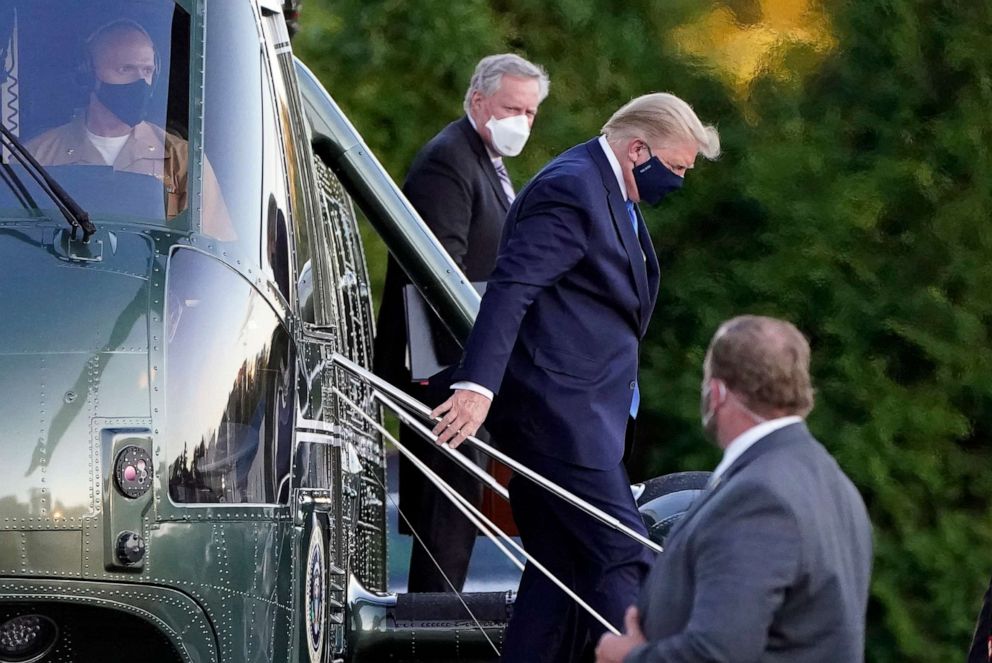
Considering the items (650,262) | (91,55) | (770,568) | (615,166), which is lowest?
(770,568)

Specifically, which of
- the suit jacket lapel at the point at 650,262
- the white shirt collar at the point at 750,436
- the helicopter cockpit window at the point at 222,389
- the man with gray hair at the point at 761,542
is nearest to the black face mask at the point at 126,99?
the helicopter cockpit window at the point at 222,389

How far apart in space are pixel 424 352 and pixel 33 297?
6.99 ft

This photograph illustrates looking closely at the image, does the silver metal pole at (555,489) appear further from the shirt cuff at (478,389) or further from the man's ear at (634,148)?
the man's ear at (634,148)

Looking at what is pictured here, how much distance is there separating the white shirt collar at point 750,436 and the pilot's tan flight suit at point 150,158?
151 centimetres

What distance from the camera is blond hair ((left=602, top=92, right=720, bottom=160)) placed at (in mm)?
4832

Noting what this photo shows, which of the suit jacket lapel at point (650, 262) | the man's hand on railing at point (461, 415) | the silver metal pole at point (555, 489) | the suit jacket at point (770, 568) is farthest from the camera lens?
the suit jacket lapel at point (650, 262)

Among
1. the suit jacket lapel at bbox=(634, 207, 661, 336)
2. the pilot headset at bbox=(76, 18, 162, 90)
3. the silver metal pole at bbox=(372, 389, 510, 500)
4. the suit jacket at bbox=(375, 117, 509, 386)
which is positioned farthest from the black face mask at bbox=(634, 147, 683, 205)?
the suit jacket at bbox=(375, 117, 509, 386)

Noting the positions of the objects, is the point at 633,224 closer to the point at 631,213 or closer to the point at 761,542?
the point at 631,213

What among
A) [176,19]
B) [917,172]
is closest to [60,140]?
[176,19]

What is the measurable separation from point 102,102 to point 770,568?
2.12 meters

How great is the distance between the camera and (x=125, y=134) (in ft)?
14.3

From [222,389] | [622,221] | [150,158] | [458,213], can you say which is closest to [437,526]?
[458,213]

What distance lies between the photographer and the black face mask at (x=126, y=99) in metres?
4.39

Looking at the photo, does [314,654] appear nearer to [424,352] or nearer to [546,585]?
[546,585]
